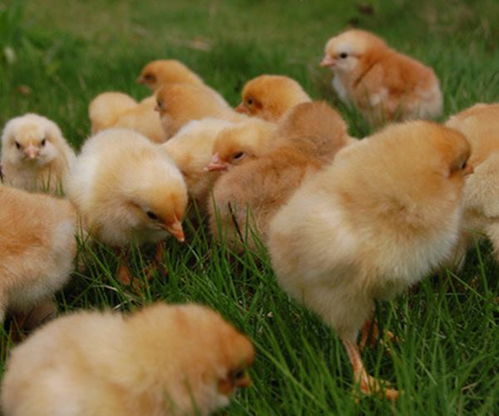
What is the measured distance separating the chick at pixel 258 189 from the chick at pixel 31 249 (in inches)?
17.6

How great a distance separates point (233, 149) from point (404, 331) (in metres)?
0.97

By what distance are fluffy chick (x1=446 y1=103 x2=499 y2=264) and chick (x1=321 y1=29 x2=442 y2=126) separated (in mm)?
1377

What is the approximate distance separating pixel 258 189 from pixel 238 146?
34cm

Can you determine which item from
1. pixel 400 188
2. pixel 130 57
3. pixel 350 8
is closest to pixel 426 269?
pixel 400 188

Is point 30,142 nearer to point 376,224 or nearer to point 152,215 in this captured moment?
point 152,215

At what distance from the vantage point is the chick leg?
5.42 ft

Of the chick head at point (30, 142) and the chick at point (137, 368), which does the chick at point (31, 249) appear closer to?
the chick at point (137, 368)

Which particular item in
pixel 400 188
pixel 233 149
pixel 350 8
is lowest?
pixel 350 8

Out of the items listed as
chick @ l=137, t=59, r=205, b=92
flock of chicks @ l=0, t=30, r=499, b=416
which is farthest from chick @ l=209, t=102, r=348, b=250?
chick @ l=137, t=59, r=205, b=92

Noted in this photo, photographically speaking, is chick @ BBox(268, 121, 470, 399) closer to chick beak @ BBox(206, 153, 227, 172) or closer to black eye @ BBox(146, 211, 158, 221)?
black eye @ BBox(146, 211, 158, 221)

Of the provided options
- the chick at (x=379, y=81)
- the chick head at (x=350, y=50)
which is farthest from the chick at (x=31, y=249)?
the chick head at (x=350, y=50)

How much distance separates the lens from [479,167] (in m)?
2.15

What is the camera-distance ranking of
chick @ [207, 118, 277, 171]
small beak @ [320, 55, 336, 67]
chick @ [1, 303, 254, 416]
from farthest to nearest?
small beak @ [320, 55, 336, 67]
chick @ [207, 118, 277, 171]
chick @ [1, 303, 254, 416]

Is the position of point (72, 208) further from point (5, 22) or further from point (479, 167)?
point (5, 22)
